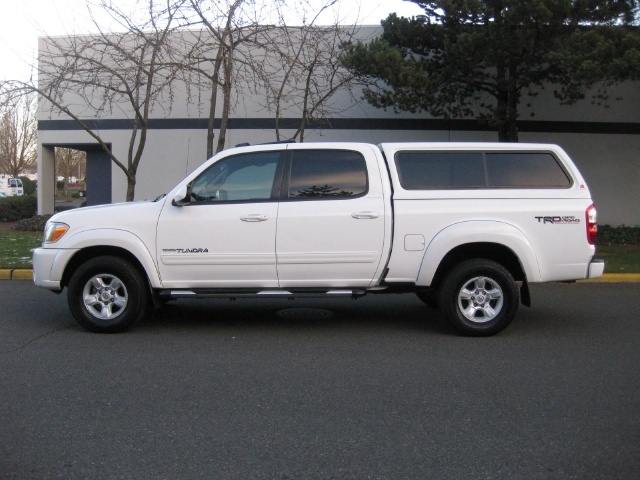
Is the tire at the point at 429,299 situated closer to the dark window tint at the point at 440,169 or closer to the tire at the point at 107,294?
the dark window tint at the point at 440,169

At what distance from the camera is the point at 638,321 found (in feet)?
28.7

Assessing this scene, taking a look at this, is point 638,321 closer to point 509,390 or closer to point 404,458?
point 509,390

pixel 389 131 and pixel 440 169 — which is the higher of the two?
pixel 389 131

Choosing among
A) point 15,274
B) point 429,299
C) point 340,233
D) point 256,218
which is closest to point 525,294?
point 429,299

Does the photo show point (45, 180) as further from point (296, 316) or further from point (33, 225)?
point (296, 316)

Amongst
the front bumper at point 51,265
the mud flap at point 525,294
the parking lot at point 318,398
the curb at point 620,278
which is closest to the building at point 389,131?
→ the curb at point 620,278

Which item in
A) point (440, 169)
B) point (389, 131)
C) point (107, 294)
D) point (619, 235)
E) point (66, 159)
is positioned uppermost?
point (66, 159)

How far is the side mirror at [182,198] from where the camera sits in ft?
25.3

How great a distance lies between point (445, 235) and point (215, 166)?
2.66 meters

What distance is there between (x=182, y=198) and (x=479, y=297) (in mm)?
3416

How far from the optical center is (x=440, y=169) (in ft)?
26.1

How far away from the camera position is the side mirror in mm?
7703

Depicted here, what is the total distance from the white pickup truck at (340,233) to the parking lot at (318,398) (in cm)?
57

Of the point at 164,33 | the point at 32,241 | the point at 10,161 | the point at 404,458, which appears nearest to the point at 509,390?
the point at 404,458
